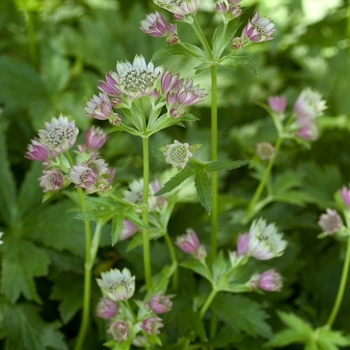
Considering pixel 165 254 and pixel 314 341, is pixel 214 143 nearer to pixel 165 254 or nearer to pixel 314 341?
pixel 165 254

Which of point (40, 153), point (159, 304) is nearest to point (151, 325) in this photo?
point (159, 304)

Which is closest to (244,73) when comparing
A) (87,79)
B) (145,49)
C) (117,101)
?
(145,49)

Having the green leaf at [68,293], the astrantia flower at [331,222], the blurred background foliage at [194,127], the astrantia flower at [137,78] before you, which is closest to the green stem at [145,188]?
the astrantia flower at [137,78]

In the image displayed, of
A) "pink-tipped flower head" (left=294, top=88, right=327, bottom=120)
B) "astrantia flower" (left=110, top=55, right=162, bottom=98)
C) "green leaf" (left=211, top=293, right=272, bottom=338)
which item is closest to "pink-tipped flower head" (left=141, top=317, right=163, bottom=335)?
"green leaf" (left=211, top=293, right=272, bottom=338)

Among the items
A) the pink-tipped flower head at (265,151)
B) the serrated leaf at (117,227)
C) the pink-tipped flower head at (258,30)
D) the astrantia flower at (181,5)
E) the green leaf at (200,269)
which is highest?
the astrantia flower at (181,5)

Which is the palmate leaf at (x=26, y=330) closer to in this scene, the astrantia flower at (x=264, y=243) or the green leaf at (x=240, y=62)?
the astrantia flower at (x=264, y=243)

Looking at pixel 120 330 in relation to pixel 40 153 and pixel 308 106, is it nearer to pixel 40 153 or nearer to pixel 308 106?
Result: pixel 40 153
